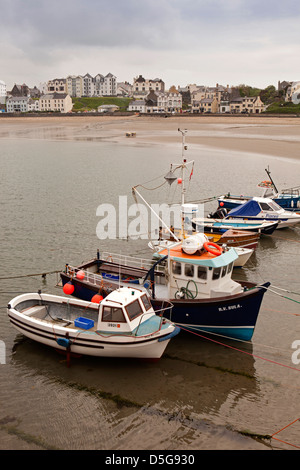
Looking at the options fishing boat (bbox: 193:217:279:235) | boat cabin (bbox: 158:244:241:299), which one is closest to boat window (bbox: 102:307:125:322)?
boat cabin (bbox: 158:244:241:299)

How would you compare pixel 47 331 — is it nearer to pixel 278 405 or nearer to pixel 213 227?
pixel 278 405

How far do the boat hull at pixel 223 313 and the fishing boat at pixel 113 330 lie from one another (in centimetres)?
88

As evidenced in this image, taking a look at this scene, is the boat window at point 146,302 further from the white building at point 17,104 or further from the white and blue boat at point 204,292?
the white building at point 17,104

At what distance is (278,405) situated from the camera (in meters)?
12.1

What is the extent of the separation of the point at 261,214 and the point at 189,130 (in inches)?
3119

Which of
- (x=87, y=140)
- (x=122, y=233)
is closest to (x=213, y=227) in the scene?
(x=122, y=233)

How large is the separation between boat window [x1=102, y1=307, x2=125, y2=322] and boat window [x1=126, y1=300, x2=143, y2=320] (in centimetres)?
27

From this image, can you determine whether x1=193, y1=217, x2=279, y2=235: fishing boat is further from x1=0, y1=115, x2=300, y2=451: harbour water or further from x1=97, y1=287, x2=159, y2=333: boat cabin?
x1=97, y1=287, x2=159, y2=333: boat cabin

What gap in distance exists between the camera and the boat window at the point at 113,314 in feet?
44.5

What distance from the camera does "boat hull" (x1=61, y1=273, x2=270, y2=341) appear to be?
14.6 meters

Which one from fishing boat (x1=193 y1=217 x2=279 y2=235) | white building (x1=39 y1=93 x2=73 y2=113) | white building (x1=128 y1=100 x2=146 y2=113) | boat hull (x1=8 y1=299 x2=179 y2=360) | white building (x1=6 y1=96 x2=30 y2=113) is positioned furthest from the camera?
white building (x1=6 y1=96 x2=30 y2=113)

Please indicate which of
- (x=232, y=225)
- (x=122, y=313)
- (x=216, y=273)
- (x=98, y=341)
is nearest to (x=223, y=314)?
(x=216, y=273)

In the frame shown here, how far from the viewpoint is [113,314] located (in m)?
13.6
